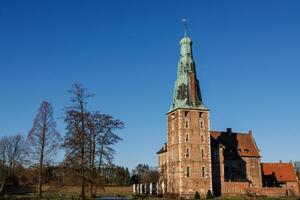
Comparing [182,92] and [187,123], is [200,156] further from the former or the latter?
[182,92]

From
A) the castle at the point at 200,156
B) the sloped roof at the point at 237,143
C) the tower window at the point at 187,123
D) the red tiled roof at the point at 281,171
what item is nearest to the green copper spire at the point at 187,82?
the castle at the point at 200,156

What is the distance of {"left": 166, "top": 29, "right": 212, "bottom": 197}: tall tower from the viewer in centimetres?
5959

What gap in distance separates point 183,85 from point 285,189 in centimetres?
2506

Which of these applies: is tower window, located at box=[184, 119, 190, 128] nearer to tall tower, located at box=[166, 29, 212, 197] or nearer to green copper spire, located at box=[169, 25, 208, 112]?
tall tower, located at box=[166, 29, 212, 197]

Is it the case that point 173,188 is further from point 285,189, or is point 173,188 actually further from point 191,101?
point 285,189

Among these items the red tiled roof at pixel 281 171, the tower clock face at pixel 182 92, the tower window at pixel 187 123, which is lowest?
the red tiled roof at pixel 281 171

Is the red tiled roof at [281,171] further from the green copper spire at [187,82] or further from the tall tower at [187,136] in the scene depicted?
the green copper spire at [187,82]

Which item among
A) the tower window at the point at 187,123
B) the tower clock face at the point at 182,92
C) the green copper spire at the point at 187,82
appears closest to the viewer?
the tower window at the point at 187,123

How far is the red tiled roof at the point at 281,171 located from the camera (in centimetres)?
7206

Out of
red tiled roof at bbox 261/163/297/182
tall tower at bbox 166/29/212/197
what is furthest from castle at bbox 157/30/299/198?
red tiled roof at bbox 261/163/297/182

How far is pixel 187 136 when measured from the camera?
6128 cm

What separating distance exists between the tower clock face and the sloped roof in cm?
1039

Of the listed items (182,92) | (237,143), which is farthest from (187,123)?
(237,143)

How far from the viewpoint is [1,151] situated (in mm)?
66375
